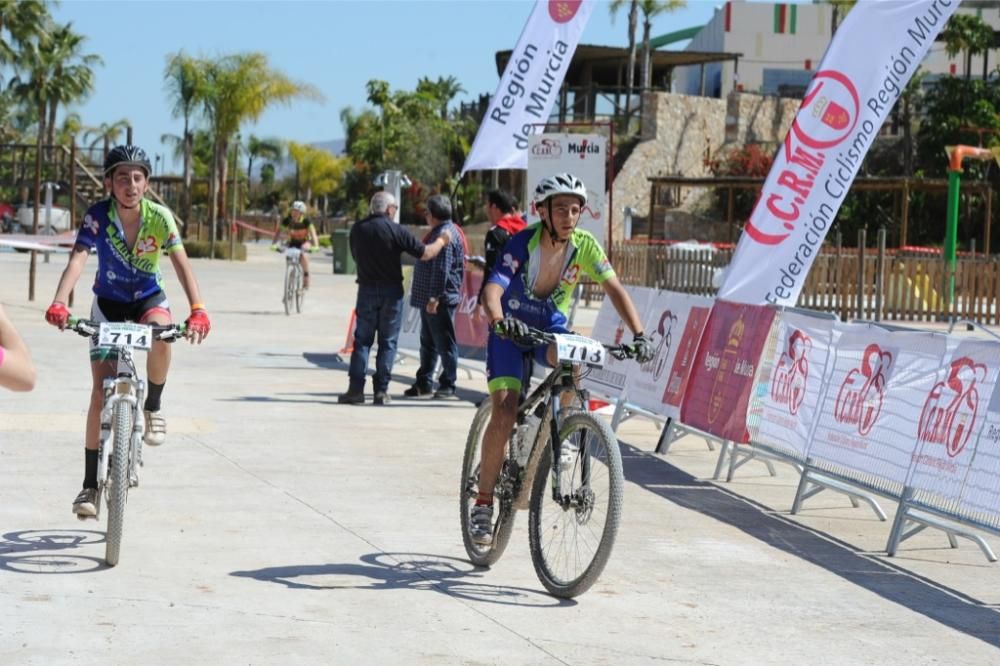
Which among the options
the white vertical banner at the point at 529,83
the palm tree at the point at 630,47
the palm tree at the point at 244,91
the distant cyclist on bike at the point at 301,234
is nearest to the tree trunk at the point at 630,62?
the palm tree at the point at 630,47

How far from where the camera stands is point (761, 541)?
8.82 metres

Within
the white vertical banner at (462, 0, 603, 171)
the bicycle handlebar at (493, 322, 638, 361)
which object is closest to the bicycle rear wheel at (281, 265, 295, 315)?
the white vertical banner at (462, 0, 603, 171)

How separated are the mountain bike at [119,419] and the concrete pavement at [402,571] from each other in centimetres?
30

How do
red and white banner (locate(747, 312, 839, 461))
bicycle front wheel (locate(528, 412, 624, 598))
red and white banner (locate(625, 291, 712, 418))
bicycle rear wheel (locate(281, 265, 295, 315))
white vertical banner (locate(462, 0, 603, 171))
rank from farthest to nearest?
1. bicycle rear wheel (locate(281, 265, 295, 315))
2. white vertical banner (locate(462, 0, 603, 171))
3. red and white banner (locate(625, 291, 712, 418))
4. red and white banner (locate(747, 312, 839, 461))
5. bicycle front wheel (locate(528, 412, 624, 598))

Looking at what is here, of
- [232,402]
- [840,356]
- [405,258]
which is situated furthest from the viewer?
[405,258]

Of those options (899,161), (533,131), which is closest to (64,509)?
(533,131)

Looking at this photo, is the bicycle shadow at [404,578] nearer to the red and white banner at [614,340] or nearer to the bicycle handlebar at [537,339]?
the bicycle handlebar at [537,339]

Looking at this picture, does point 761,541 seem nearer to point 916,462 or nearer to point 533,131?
point 916,462

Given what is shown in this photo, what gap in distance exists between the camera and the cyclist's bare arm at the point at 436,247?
46.5 feet

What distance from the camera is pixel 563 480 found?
7.16 meters

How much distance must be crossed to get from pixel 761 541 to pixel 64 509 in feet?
12.3

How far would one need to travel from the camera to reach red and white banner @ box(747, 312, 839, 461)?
996cm

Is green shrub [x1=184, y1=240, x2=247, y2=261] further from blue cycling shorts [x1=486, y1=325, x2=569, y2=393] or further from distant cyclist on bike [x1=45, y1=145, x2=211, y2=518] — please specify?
blue cycling shorts [x1=486, y1=325, x2=569, y2=393]

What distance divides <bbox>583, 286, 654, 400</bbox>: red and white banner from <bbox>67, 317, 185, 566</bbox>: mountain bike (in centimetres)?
546
